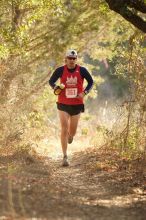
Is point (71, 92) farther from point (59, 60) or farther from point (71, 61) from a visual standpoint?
point (59, 60)

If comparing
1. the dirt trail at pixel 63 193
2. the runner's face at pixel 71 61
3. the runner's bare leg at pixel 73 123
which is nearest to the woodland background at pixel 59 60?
the runner's bare leg at pixel 73 123

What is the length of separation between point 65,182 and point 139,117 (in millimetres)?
2040

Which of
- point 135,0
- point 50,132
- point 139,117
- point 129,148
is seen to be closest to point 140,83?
point 139,117

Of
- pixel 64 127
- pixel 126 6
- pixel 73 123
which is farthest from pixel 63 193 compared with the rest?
pixel 73 123

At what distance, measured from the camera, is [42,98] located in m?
16.6

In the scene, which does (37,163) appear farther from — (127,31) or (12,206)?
(127,31)

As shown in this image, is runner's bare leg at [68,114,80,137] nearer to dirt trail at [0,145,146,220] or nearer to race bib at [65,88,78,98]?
race bib at [65,88,78,98]

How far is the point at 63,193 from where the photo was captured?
781 centimetres

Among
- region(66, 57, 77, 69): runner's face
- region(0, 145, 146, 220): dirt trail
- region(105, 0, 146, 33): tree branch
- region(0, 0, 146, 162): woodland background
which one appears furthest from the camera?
region(66, 57, 77, 69): runner's face

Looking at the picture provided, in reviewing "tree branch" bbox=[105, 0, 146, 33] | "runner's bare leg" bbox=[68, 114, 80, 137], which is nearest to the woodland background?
"tree branch" bbox=[105, 0, 146, 33]

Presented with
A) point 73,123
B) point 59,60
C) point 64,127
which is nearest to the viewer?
point 64,127

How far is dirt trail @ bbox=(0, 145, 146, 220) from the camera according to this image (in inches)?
258

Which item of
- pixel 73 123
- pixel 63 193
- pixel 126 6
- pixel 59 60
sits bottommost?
pixel 59 60

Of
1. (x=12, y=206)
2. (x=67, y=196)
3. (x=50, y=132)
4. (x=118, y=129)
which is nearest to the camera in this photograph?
(x=12, y=206)
